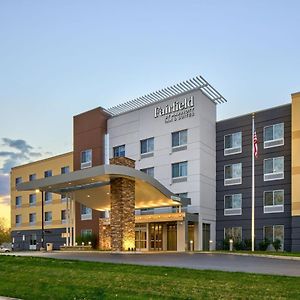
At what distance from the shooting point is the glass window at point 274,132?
40.3 m

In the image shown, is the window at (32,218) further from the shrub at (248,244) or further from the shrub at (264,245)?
the shrub at (264,245)

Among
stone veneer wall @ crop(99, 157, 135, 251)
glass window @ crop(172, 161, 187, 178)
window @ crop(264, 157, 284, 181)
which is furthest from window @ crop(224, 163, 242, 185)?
stone veneer wall @ crop(99, 157, 135, 251)

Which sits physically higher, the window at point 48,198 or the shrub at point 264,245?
the window at point 48,198

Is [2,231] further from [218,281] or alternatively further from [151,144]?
[218,281]

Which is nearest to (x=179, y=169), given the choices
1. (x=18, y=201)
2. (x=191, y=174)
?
(x=191, y=174)

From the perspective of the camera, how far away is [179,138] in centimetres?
4469

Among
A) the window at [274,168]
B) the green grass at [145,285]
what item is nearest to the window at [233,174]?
the window at [274,168]

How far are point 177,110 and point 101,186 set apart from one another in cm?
1343

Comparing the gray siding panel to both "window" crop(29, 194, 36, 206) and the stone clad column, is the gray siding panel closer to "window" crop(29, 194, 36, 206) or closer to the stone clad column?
the stone clad column

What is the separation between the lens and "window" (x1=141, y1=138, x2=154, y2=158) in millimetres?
47147

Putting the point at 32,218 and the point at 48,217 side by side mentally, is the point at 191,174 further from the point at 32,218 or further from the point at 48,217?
the point at 32,218

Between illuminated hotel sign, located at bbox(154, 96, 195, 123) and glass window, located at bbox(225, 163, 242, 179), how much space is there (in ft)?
20.2

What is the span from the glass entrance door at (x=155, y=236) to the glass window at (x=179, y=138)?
789 centimetres

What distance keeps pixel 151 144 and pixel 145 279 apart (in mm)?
34685
